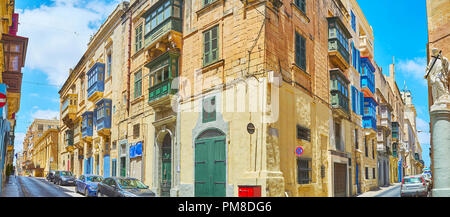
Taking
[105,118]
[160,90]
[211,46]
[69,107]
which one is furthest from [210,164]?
[69,107]

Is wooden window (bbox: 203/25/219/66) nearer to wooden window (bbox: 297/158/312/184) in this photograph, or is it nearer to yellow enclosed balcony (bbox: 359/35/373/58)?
wooden window (bbox: 297/158/312/184)

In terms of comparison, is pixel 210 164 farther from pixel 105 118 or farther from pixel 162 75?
pixel 105 118

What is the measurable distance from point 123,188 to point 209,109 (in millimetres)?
4872

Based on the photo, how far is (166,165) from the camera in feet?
64.2

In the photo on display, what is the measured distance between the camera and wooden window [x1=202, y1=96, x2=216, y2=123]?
15766 millimetres

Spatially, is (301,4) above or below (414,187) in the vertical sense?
above

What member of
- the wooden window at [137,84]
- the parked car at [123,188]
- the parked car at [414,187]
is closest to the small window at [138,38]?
the wooden window at [137,84]

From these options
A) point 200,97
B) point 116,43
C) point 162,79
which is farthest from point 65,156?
point 200,97

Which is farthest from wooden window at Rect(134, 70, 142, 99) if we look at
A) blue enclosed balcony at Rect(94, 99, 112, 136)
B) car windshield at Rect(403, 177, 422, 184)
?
car windshield at Rect(403, 177, 422, 184)

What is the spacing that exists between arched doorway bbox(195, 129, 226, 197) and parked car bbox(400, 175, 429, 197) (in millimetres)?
9470

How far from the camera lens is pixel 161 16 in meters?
19.7

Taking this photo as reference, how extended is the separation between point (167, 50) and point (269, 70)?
23.1 ft

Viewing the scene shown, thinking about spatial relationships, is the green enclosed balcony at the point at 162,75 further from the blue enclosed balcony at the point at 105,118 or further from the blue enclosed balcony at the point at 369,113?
the blue enclosed balcony at the point at 369,113
